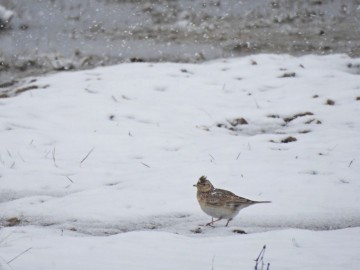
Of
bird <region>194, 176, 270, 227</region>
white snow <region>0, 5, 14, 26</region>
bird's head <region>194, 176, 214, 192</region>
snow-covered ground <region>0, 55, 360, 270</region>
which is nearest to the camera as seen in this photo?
snow-covered ground <region>0, 55, 360, 270</region>

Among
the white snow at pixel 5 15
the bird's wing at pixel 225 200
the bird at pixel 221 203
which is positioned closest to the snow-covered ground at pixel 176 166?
the bird at pixel 221 203

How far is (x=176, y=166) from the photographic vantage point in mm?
6074

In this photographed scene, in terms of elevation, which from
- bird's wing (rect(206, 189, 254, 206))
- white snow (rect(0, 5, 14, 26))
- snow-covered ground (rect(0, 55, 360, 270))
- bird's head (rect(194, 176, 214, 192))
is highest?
white snow (rect(0, 5, 14, 26))

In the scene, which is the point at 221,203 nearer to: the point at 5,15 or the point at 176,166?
the point at 176,166

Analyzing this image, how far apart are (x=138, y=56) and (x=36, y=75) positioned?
2811 mm

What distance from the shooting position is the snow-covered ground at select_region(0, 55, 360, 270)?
3854 millimetres

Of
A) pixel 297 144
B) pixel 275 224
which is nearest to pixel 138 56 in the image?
pixel 297 144

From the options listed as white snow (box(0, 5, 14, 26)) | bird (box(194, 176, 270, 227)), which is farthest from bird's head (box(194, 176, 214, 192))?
white snow (box(0, 5, 14, 26))

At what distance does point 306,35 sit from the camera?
542 inches

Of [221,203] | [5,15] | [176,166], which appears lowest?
[176,166]

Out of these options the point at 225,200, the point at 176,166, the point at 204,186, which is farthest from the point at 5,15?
the point at 225,200

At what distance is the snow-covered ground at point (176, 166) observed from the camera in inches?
152

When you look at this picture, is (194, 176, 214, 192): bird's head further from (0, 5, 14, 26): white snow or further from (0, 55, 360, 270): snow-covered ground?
(0, 5, 14, 26): white snow

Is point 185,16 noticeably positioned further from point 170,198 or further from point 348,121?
point 170,198
